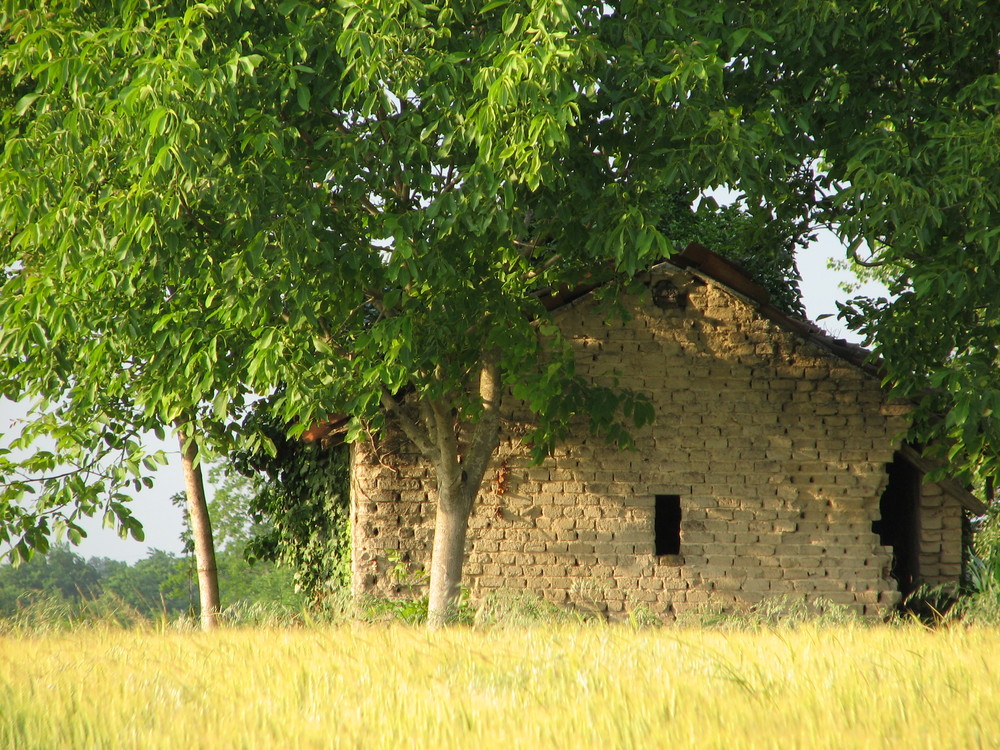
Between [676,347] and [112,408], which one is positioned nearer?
[112,408]

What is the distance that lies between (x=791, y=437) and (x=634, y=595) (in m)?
2.45

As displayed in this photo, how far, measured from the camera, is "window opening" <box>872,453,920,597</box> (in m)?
11.2

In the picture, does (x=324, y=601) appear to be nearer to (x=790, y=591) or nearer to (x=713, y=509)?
(x=713, y=509)

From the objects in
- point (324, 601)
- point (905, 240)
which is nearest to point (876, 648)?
point (905, 240)

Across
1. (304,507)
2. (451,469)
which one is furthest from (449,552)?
(304,507)

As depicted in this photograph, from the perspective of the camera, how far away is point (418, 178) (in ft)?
26.1

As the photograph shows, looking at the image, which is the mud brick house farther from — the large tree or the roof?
the large tree

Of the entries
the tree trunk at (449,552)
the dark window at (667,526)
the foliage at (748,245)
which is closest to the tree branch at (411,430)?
the tree trunk at (449,552)

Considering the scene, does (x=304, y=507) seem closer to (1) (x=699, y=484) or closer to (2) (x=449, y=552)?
(2) (x=449, y=552)

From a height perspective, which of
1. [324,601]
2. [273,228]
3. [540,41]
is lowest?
[324,601]

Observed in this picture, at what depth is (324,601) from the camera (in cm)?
1099

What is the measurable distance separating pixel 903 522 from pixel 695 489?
11.4 feet

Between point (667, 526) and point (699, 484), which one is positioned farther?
point (667, 526)

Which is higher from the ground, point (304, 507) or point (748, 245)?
point (748, 245)
